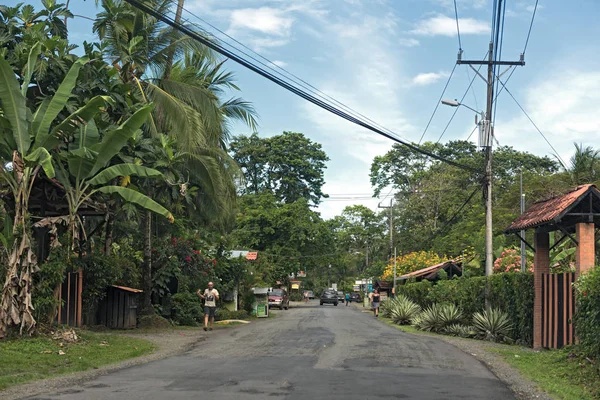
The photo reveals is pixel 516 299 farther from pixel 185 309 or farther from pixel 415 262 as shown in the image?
pixel 415 262

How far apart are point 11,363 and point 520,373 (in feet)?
30.2

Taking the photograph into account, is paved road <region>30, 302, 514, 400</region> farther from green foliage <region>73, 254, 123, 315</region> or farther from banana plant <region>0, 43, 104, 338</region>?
green foliage <region>73, 254, 123, 315</region>

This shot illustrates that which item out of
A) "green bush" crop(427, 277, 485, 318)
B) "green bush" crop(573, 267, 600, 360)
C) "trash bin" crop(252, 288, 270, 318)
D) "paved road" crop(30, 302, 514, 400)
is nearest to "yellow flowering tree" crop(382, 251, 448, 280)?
"trash bin" crop(252, 288, 270, 318)

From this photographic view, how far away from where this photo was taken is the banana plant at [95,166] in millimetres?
15398

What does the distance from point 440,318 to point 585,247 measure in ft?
30.6

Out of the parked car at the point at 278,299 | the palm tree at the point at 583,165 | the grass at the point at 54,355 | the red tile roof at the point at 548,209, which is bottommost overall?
the parked car at the point at 278,299

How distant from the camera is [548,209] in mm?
17094

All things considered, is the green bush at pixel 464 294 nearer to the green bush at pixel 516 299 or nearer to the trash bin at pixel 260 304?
the green bush at pixel 516 299

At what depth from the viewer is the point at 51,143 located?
15.3 meters

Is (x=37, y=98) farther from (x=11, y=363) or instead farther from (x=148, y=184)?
(x=11, y=363)

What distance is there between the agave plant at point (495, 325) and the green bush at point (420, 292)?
393 inches

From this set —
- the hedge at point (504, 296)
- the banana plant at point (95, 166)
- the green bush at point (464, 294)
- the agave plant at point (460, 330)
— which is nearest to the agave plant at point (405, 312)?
the green bush at point (464, 294)

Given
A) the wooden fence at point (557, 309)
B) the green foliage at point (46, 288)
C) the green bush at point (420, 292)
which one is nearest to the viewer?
the green foliage at point (46, 288)

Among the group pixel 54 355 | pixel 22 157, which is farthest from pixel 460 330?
pixel 22 157
